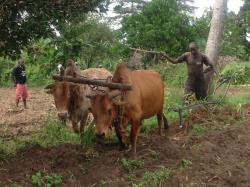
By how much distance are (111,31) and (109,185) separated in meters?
26.2

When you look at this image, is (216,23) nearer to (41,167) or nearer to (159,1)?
(41,167)

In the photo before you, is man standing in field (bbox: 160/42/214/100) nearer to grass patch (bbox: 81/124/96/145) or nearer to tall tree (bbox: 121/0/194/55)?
grass patch (bbox: 81/124/96/145)

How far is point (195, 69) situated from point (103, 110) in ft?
16.7

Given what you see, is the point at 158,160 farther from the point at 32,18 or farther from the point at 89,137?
the point at 32,18

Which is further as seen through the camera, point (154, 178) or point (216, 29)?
point (216, 29)

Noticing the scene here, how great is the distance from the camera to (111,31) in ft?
106

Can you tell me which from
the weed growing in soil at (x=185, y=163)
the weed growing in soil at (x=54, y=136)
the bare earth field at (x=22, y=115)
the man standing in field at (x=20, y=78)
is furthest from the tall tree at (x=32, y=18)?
the man standing in field at (x=20, y=78)

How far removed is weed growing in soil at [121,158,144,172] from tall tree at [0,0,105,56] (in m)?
2.14

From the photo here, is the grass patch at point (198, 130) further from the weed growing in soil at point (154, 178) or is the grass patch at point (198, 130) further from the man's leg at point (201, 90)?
the weed growing in soil at point (154, 178)

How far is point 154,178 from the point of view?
22.8ft

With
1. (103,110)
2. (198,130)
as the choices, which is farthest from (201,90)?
(103,110)

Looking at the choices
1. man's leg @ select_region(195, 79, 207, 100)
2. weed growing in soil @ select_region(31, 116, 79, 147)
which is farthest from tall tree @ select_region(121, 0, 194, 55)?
weed growing in soil @ select_region(31, 116, 79, 147)

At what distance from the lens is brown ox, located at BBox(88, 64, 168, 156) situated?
24.3ft

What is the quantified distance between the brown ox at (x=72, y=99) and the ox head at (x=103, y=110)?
60 centimetres
